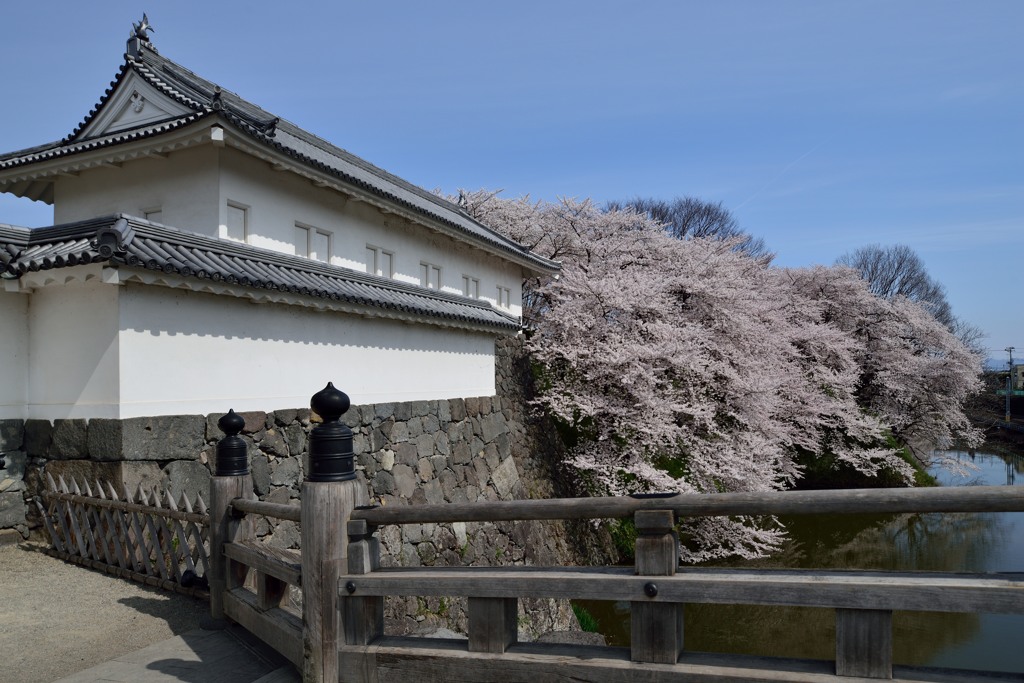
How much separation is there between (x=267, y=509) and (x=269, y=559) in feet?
1.07

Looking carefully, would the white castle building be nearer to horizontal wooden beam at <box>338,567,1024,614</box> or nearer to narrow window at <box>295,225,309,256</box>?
narrow window at <box>295,225,309,256</box>

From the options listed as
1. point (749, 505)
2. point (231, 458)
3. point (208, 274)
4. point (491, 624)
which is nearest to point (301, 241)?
point (208, 274)

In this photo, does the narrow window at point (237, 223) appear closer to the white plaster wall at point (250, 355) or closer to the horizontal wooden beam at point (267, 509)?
the white plaster wall at point (250, 355)

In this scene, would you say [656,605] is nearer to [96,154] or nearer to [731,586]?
[731,586]

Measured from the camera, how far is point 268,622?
405 centimetres

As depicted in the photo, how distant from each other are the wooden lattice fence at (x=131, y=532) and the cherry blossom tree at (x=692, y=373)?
6.05 m

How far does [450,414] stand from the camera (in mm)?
11234

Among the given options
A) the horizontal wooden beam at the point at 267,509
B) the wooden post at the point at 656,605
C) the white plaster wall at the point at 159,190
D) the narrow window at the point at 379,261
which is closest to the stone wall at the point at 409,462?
the horizontal wooden beam at the point at 267,509

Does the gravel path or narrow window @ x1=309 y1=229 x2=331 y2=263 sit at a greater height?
narrow window @ x1=309 y1=229 x2=331 y2=263

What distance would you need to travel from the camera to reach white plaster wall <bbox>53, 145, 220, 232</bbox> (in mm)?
9125

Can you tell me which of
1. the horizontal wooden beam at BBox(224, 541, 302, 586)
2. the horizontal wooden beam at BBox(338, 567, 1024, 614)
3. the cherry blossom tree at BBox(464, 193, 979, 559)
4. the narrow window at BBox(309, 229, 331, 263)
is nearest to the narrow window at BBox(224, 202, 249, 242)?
the narrow window at BBox(309, 229, 331, 263)

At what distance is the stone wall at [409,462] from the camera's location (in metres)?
6.38

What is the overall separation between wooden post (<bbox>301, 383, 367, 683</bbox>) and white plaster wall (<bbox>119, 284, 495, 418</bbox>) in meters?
3.76

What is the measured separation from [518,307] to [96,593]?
48.9ft
